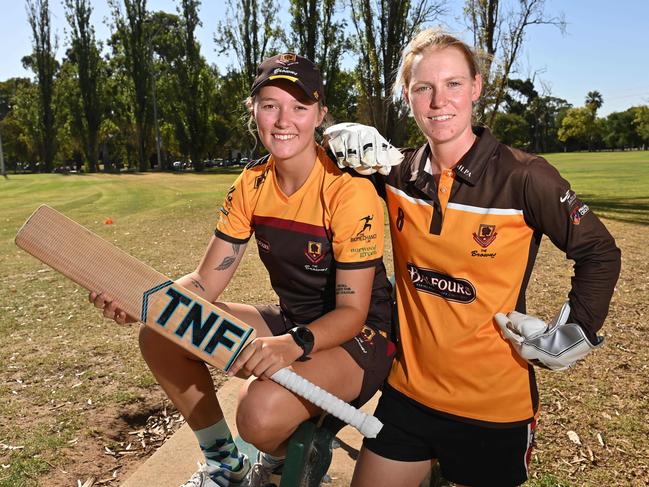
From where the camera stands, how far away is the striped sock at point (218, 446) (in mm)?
2492

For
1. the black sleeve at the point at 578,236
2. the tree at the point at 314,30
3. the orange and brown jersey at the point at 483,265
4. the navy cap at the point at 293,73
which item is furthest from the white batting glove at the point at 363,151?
the tree at the point at 314,30

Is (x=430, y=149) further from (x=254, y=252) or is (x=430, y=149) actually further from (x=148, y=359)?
(x=254, y=252)

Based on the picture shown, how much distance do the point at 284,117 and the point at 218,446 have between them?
1469 millimetres

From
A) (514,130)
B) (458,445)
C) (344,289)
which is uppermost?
(344,289)

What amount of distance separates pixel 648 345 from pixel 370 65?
13323 millimetres

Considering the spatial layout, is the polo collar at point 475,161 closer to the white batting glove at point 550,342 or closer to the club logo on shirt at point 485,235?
the club logo on shirt at point 485,235

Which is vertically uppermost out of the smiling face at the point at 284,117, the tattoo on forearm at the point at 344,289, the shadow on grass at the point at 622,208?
the smiling face at the point at 284,117

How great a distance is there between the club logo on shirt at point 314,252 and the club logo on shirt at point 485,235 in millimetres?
650

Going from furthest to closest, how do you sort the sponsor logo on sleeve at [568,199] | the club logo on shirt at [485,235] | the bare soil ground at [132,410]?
the bare soil ground at [132,410] < the club logo on shirt at [485,235] < the sponsor logo on sleeve at [568,199]

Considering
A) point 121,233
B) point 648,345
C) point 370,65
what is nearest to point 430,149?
point 648,345

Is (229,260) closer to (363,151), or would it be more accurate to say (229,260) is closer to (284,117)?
(284,117)

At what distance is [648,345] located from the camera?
4.80 meters

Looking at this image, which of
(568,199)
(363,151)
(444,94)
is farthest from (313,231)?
(568,199)

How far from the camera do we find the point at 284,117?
235 centimetres
